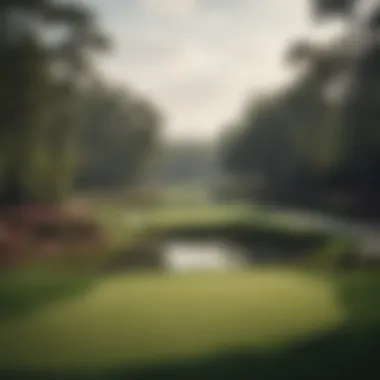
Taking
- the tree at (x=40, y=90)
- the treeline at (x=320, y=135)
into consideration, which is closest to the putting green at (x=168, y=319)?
the treeline at (x=320, y=135)

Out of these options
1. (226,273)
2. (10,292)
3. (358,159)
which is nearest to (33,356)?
(10,292)

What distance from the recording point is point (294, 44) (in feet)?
7.77

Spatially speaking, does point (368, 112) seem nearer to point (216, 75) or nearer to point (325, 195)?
point (325, 195)

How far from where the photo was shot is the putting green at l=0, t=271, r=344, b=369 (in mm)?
2203

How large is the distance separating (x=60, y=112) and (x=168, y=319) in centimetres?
77

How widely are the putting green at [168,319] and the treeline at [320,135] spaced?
0.99 feet

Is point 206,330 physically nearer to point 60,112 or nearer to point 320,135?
point 320,135

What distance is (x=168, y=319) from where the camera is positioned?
2.27 metres

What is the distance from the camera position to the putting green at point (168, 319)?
7.23 feet

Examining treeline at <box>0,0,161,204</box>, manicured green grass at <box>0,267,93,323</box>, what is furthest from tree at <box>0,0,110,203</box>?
manicured green grass at <box>0,267,93,323</box>

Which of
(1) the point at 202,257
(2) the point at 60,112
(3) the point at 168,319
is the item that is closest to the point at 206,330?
(3) the point at 168,319

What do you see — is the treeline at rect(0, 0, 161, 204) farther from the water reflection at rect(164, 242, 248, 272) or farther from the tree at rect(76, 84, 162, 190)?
the water reflection at rect(164, 242, 248, 272)

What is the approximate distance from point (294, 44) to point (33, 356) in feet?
4.36

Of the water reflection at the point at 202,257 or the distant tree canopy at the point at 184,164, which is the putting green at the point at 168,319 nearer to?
the water reflection at the point at 202,257
